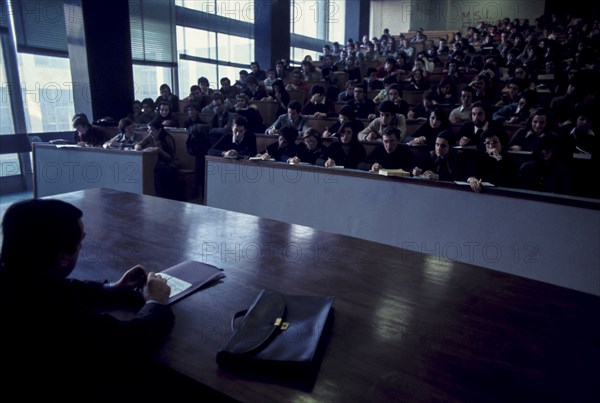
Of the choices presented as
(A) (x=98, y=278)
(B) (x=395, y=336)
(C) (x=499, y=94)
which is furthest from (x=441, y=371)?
(C) (x=499, y=94)

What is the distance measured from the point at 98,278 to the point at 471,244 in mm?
2059

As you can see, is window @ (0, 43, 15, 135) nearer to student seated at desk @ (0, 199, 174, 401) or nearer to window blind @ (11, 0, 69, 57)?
window blind @ (11, 0, 69, 57)

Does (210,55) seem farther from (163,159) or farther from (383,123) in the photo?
(383,123)

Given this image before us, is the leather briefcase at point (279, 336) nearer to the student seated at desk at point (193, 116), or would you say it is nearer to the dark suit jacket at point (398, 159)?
the dark suit jacket at point (398, 159)

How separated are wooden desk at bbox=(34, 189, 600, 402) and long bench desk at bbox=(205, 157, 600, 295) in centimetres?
105

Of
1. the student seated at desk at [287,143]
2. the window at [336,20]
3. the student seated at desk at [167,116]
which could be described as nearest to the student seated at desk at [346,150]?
the student seated at desk at [287,143]

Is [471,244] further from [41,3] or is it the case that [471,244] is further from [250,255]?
[41,3]

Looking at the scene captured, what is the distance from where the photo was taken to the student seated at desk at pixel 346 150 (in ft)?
12.8

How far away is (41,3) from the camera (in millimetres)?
5973

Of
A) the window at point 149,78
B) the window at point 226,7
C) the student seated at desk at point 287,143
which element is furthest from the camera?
the window at point 226,7

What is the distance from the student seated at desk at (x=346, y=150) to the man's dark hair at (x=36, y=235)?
3.01 meters

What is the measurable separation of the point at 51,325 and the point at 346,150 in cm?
328

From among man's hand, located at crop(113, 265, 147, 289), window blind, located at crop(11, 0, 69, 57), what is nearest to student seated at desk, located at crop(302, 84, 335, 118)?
window blind, located at crop(11, 0, 69, 57)

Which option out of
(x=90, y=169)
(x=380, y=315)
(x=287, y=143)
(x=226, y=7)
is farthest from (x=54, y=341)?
(x=226, y=7)
